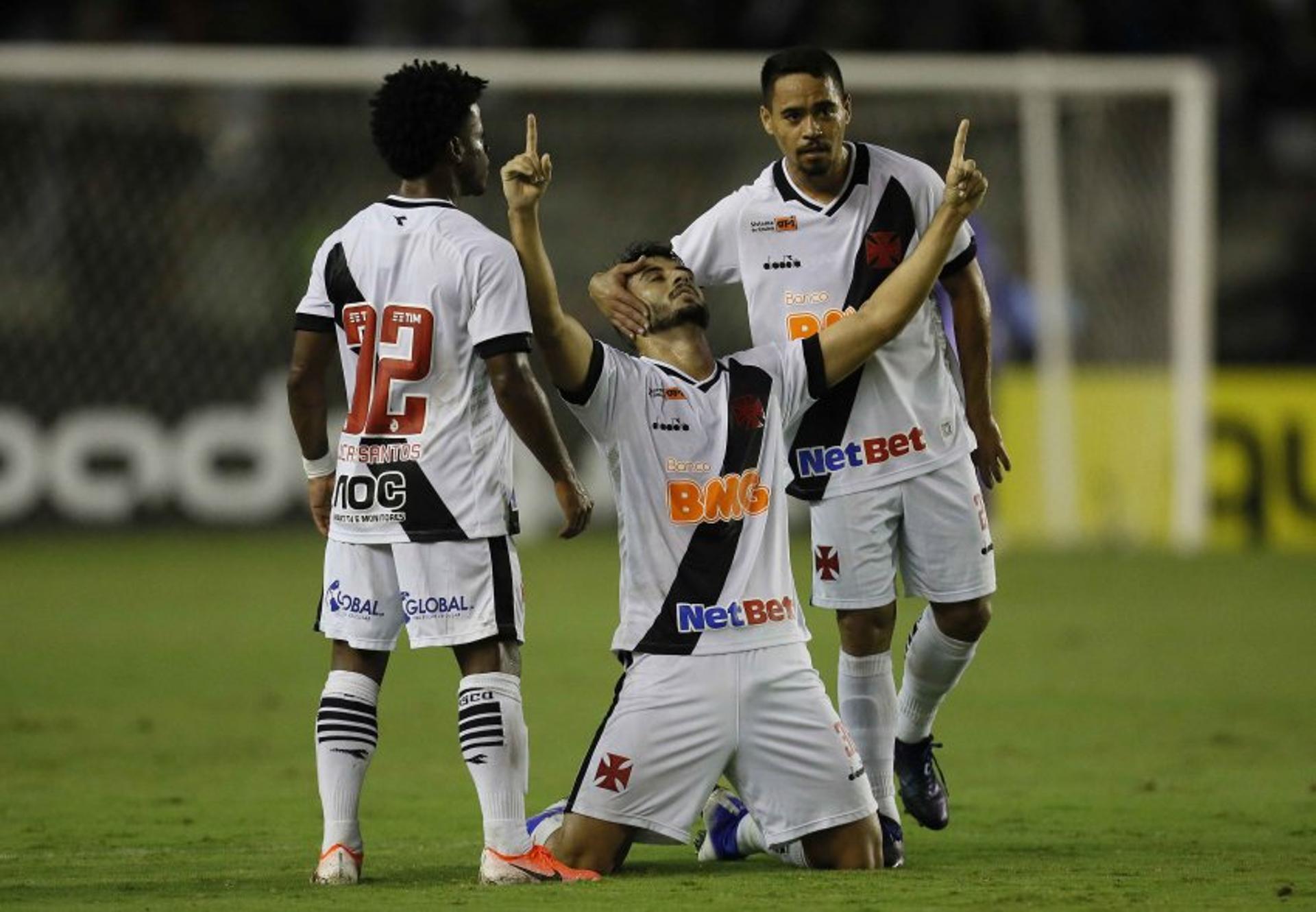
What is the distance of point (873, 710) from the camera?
6.45 metres

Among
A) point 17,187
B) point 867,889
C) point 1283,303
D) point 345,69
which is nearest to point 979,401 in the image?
point 867,889

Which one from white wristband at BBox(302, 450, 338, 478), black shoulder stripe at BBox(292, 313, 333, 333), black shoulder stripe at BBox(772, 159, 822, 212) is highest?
black shoulder stripe at BBox(772, 159, 822, 212)

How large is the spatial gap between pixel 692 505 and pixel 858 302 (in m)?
0.99

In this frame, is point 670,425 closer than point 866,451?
Yes

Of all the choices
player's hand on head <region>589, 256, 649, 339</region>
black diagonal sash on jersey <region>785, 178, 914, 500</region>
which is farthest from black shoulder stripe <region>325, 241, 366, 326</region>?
black diagonal sash on jersey <region>785, 178, 914, 500</region>

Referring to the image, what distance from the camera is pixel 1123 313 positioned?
1731 centimetres

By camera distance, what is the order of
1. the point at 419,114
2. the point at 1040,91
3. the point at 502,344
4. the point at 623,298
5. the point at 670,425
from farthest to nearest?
the point at 1040,91 → the point at 623,298 → the point at 670,425 → the point at 419,114 → the point at 502,344

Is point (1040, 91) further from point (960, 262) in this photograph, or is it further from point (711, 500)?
point (711, 500)

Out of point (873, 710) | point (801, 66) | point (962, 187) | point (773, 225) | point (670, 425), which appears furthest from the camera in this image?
point (773, 225)

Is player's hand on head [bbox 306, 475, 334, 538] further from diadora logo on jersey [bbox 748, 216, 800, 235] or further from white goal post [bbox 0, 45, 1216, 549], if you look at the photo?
white goal post [bbox 0, 45, 1216, 549]

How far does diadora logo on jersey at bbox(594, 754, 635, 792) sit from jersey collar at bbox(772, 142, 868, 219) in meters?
1.79

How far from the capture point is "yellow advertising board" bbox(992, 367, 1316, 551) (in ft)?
55.1

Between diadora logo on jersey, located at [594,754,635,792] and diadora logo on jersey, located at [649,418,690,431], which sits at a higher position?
diadora logo on jersey, located at [649,418,690,431]

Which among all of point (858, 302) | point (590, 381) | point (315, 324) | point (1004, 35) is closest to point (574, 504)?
point (590, 381)
